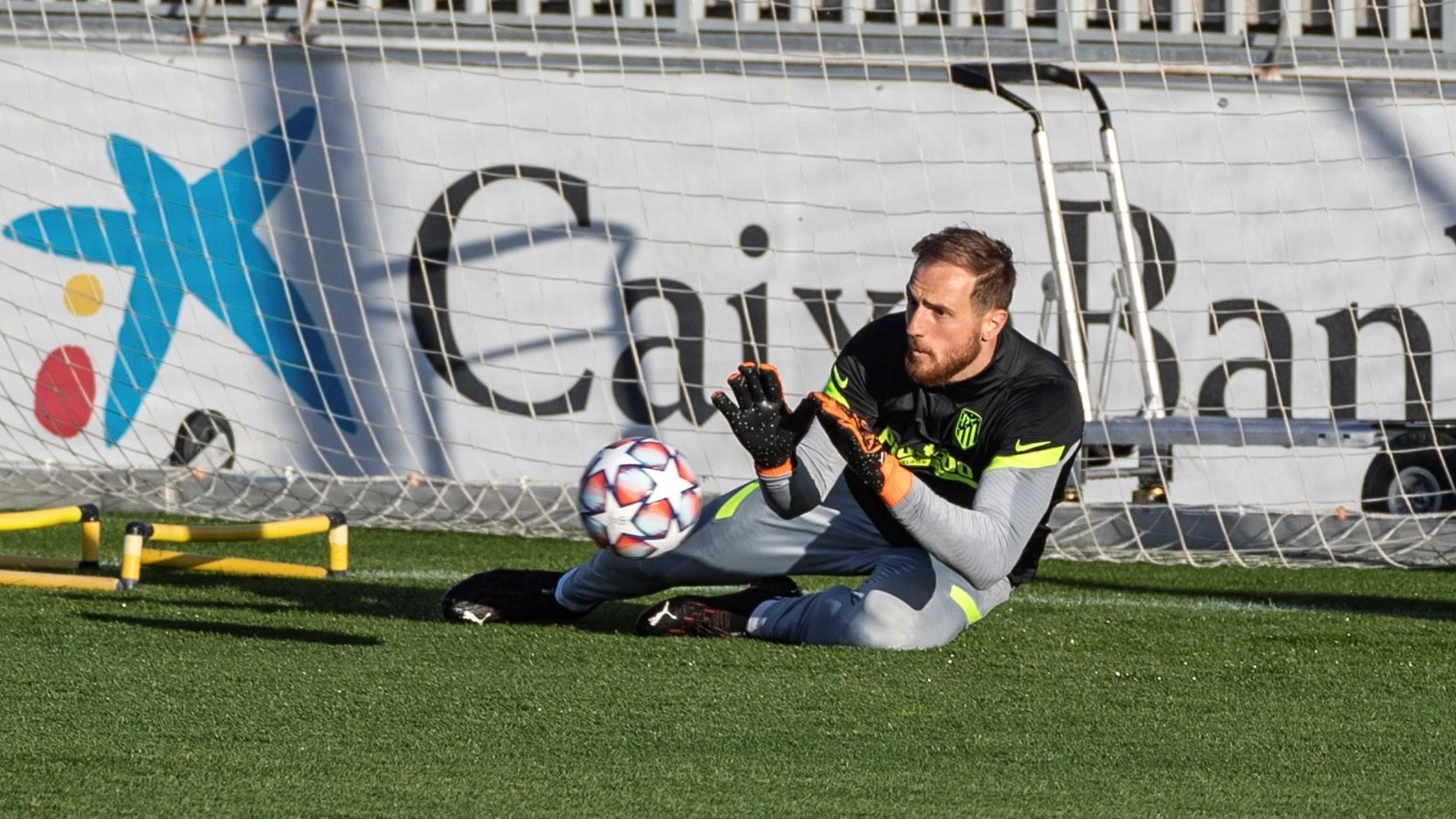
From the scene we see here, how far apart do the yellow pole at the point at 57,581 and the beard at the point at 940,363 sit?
2222mm

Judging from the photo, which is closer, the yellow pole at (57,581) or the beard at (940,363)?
the beard at (940,363)

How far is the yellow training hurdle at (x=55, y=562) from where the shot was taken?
502cm

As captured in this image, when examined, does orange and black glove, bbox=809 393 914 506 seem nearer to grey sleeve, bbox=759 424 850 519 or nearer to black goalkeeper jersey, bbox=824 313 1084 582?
grey sleeve, bbox=759 424 850 519

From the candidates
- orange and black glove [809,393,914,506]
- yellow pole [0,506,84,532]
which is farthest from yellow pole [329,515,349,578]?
orange and black glove [809,393,914,506]

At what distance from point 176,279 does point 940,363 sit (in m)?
4.54

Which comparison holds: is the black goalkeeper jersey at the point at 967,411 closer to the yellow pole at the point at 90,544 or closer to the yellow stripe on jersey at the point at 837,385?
the yellow stripe on jersey at the point at 837,385

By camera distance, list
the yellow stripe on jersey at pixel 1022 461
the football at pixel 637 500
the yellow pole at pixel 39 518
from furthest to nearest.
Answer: the yellow pole at pixel 39 518 < the yellow stripe on jersey at pixel 1022 461 < the football at pixel 637 500

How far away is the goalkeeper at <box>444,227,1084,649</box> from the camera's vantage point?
3.78 m

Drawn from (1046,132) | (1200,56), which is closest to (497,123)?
(1046,132)

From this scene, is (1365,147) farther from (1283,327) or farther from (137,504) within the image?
(137,504)

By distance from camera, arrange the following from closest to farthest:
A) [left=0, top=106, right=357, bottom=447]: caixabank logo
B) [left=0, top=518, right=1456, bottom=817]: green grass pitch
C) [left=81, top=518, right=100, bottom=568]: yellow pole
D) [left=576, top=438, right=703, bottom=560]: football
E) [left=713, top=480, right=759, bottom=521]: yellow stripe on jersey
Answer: [left=0, top=518, right=1456, bottom=817]: green grass pitch
[left=576, top=438, right=703, bottom=560]: football
[left=713, top=480, right=759, bottom=521]: yellow stripe on jersey
[left=81, top=518, right=100, bottom=568]: yellow pole
[left=0, top=106, right=357, bottom=447]: caixabank logo

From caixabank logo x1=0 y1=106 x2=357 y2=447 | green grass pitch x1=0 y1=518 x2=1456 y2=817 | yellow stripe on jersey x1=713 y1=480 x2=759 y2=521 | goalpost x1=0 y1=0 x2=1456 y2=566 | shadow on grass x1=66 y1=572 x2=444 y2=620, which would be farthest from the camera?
caixabank logo x1=0 y1=106 x2=357 y2=447

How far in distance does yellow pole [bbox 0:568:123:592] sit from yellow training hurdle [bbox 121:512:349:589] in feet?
0.15

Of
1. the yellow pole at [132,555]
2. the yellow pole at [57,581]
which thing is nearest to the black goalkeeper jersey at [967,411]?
the yellow pole at [132,555]
